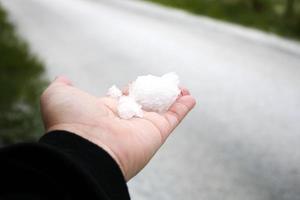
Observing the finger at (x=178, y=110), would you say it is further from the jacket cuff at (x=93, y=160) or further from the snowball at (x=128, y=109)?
the jacket cuff at (x=93, y=160)

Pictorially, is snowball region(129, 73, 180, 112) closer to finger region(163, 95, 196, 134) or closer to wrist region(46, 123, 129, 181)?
finger region(163, 95, 196, 134)

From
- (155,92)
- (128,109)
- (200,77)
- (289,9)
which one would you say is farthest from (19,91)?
(289,9)

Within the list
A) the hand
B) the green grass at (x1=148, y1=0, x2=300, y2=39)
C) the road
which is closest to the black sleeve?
the hand

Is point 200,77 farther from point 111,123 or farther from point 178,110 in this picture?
point 111,123

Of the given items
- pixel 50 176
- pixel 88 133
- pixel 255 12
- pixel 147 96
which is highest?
pixel 50 176

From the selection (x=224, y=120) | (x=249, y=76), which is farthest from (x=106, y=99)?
(x=249, y=76)

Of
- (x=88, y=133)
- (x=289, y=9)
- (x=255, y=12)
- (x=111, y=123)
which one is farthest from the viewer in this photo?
(x=255, y=12)
